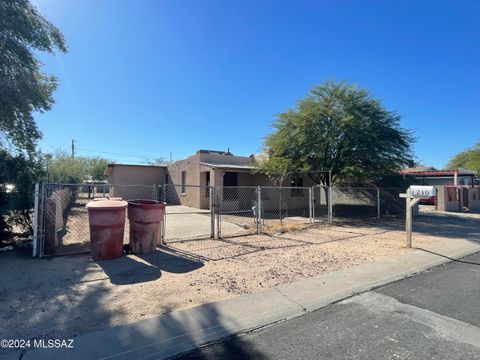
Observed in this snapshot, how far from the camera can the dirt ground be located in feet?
13.0

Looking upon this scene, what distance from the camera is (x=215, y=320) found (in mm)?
3904

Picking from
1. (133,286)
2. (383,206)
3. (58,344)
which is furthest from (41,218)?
(383,206)

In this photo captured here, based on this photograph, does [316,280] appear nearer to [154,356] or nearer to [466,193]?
[154,356]

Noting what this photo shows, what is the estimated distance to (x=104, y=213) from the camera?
648cm

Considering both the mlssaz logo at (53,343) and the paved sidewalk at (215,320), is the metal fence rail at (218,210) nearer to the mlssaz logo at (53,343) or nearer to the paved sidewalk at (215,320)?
the paved sidewalk at (215,320)

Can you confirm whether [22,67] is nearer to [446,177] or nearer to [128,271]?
[128,271]

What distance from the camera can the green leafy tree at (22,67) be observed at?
904 centimetres

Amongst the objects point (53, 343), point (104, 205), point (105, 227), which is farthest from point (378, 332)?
point (104, 205)

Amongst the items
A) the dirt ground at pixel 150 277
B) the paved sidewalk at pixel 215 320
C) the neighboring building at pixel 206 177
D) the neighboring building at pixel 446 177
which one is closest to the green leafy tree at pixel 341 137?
the neighboring building at pixel 206 177

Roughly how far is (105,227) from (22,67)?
703 centimetres

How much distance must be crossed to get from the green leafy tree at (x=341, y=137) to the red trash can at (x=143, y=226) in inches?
386

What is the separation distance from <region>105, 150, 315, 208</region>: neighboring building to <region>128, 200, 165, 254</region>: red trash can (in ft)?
31.2

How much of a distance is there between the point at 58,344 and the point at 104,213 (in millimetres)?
3501

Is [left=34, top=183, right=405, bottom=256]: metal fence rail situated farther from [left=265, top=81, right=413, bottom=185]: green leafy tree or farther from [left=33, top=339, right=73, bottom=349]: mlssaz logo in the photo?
[left=33, top=339, right=73, bottom=349]: mlssaz logo
